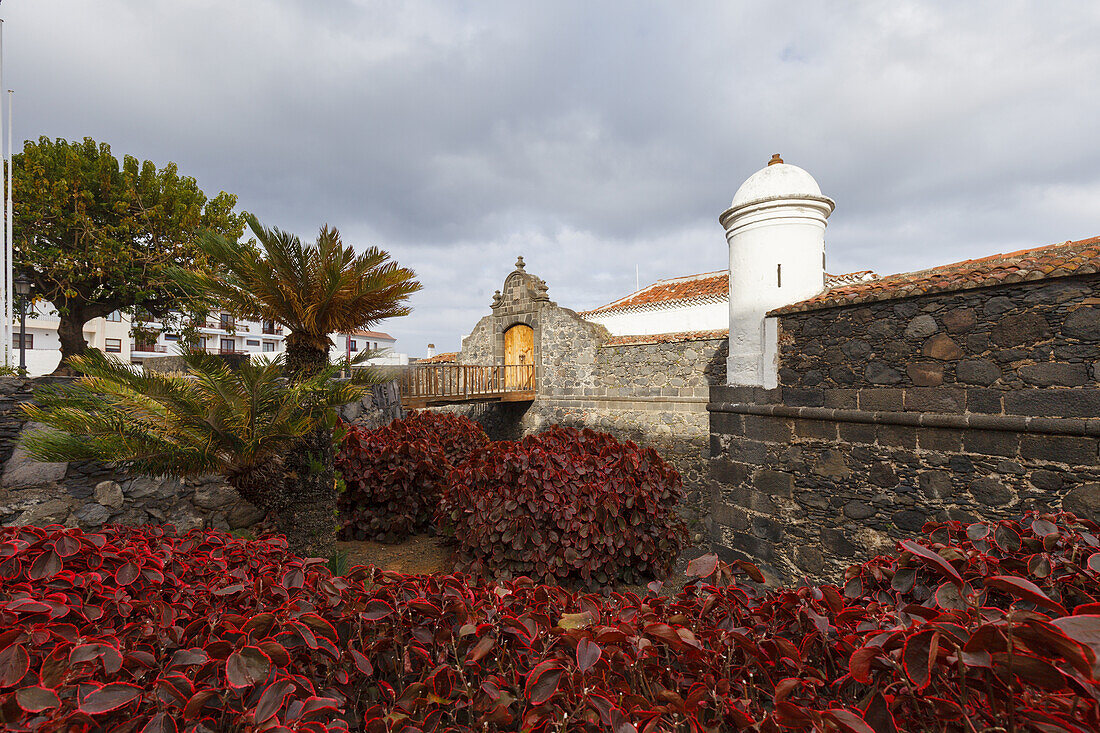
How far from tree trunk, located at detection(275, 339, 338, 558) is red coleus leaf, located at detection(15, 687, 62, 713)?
3.32 m

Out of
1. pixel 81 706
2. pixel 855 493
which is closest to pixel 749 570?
pixel 81 706

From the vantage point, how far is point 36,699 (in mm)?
1054

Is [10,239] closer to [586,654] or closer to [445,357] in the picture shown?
[445,357]

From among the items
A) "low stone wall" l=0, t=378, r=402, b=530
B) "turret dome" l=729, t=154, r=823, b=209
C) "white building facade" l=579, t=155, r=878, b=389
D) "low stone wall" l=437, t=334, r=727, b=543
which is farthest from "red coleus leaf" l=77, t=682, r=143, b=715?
"low stone wall" l=437, t=334, r=727, b=543

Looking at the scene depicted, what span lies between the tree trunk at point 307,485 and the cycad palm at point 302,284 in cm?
2

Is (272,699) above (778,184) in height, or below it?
below

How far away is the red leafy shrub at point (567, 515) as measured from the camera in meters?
4.43

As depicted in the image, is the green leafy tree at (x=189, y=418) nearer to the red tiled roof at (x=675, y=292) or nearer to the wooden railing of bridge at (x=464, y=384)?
the wooden railing of bridge at (x=464, y=384)

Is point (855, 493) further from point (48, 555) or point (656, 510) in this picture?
point (48, 555)

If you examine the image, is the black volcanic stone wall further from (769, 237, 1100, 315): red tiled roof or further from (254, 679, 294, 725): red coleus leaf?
(254, 679, 294, 725): red coleus leaf

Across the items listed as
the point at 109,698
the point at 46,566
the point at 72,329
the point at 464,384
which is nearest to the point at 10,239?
the point at 72,329

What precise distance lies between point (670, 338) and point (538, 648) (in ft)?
33.4

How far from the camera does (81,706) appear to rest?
3.50ft

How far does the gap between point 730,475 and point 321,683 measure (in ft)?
17.5
